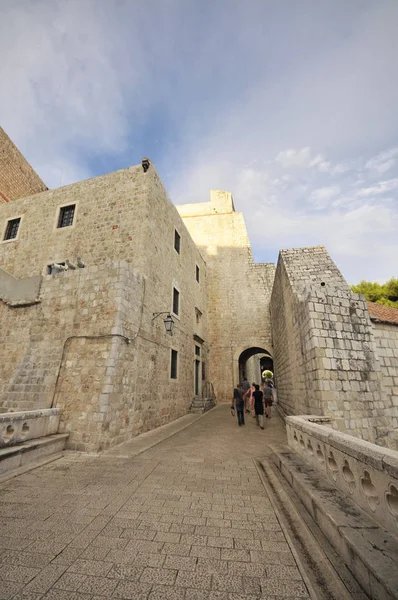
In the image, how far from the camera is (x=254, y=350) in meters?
18.3

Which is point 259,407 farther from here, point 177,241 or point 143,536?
point 177,241

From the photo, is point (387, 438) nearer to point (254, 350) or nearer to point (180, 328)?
point (180, 328)

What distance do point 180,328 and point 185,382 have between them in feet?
8.34

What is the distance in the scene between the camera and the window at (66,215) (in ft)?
34.8

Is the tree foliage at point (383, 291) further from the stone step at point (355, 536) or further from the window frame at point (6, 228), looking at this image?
the window frame at point (6, 228)

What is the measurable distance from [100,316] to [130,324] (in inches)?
33.7

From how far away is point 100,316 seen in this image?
6.73m

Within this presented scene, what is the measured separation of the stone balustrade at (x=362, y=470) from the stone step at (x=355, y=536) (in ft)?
0.31

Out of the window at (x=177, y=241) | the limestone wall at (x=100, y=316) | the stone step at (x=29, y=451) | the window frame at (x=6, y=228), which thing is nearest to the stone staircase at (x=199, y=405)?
the limestone wall at (x=100, y=316)

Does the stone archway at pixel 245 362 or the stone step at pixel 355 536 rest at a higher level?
the stone archway at pixel 245 362

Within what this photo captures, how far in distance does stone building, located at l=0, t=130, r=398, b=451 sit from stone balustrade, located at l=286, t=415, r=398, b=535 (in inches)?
89.3

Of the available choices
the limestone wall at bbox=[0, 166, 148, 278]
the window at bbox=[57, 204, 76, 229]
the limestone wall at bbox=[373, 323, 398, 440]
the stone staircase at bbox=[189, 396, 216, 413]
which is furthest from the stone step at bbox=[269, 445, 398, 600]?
the window at bbox=[57, 204, 76, 229]

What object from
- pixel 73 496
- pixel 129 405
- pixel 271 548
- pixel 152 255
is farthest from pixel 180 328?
pixel 271 548

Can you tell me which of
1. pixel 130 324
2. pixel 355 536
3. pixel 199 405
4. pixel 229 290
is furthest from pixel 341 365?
pixel 229 290
